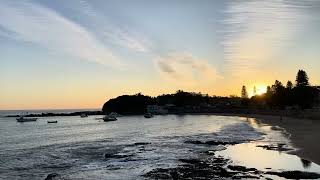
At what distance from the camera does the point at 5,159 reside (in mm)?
40938

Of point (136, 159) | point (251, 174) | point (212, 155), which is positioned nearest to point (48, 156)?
point (136, 159)

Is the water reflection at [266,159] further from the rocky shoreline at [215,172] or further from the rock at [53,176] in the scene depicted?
the rock at [53,176]

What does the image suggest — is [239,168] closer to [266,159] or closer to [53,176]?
[266,159]

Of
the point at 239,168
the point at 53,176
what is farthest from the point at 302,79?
the point at 53,176

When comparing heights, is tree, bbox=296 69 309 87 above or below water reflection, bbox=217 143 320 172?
above

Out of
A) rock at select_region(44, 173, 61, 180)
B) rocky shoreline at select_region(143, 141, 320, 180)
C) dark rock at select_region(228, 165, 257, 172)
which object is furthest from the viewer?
dark rock at select_region(228, 165, 257, 172)

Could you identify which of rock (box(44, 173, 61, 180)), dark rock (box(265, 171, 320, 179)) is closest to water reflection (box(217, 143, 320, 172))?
dark rock (box(265, 171, 320, 179))

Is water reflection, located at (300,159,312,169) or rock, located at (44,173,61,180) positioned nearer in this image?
rock, located at (44,173,61,180)

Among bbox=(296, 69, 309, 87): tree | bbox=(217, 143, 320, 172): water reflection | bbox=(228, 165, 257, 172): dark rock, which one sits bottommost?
bbox=(228, 165, 257, 172): dark rock

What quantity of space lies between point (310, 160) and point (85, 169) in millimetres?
17236

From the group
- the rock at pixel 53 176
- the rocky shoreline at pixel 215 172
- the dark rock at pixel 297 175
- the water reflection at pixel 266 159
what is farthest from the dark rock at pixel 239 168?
the rock at pixel 53 176

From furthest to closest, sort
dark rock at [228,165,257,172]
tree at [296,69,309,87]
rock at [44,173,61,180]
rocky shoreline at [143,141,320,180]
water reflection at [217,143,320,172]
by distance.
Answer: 1. tree at [296,69,309,87]
2. water reflection at [217,143,320,172]
3. dark rock at [228,165,257,172]
4. rock at [44,173,61,180]
5. rocky shoreline at [143,141,320,180]

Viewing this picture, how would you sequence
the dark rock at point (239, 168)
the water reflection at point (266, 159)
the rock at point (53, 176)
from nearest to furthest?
the rock at point (53, 176) < the dark rock at point (239, 168) < the water reflection at point (266, 159)

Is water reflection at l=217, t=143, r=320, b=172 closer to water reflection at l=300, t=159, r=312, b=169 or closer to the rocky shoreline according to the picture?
water reflection at l=300, t=159, r=312, b=169
